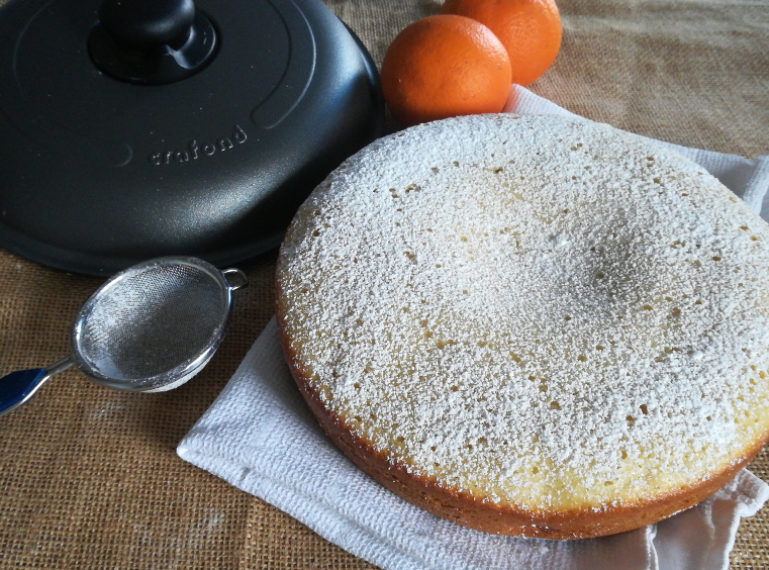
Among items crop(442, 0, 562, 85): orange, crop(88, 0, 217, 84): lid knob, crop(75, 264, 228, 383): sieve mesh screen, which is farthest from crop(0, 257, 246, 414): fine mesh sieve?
crop(442, 0, 562, 85): orange

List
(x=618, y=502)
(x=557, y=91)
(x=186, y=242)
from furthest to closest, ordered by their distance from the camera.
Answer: (x=557, y=91), (x=186, y=242), (x=618, y=502)

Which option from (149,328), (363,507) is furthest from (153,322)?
(363,507)

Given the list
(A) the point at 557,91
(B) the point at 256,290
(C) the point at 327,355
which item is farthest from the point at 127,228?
(A) the point at 557,91

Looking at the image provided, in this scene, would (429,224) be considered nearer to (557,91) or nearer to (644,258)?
(644,258)

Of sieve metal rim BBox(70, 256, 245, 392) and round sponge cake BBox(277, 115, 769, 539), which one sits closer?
round sponge cake BBox(277, 115, 769, 539)

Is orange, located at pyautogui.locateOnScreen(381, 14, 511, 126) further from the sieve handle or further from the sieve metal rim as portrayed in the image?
the sieve handle

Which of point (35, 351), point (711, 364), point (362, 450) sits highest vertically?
point (711, 364)

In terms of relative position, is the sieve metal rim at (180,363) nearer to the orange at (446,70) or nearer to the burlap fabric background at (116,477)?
the burlap fabric background at (116,477)
